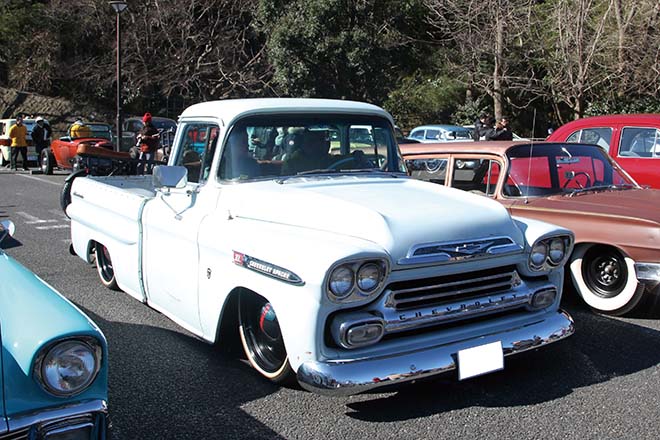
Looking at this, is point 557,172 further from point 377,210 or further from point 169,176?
point 169,176

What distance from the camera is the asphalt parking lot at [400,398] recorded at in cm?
348

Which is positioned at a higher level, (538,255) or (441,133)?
(538,255)

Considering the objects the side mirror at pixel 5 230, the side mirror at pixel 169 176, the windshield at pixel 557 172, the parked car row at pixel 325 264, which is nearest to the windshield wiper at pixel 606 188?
the windshield at pixel 557 172

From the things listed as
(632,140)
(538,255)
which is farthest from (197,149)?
(632,140)

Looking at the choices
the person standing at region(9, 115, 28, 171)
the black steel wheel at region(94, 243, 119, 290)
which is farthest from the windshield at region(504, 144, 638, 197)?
the person standing at region(9, 115, 28, 171)

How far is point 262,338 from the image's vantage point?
4.05m

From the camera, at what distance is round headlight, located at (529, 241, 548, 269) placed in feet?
13.3

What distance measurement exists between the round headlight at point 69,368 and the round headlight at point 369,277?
56.4 inches

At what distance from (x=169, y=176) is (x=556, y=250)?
8.59 feet

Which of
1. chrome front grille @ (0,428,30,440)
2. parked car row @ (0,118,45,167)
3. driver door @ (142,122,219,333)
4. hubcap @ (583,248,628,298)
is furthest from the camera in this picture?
parked car row @ (0,118,45,167)

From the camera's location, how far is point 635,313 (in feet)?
17.8

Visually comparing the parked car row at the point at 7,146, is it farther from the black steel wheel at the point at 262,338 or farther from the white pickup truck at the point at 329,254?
the black steel wheel at the point at 262,338

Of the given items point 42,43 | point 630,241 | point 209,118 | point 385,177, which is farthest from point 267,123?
point 42,43

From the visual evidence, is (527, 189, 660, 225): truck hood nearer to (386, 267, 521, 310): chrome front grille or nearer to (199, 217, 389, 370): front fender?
(386, 267, 521, 310): chrome front grille
